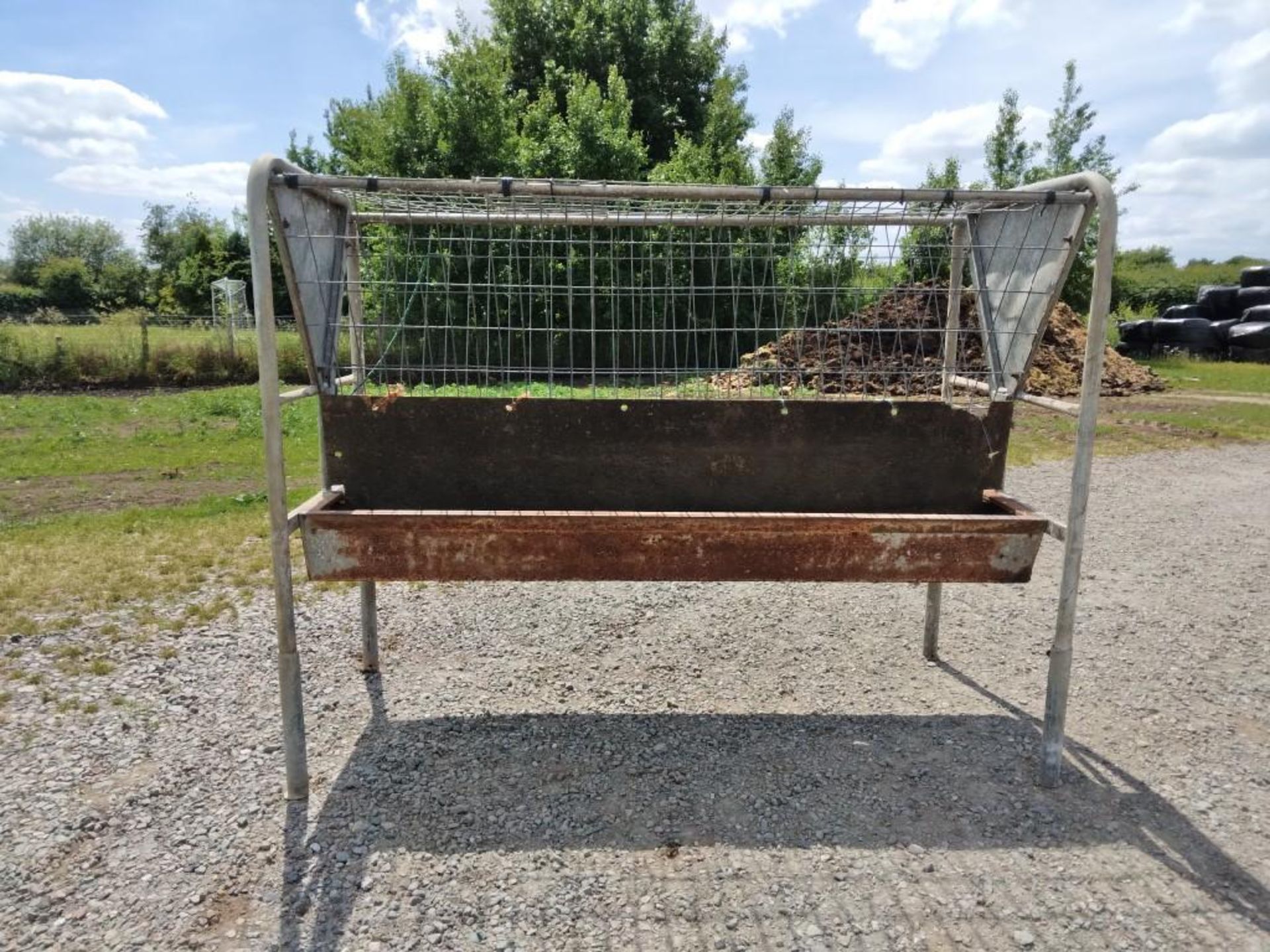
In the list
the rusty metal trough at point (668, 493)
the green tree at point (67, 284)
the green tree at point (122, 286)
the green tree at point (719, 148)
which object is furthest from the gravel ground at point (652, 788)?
the green tree at point (67, 284)

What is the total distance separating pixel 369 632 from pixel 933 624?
114 inches

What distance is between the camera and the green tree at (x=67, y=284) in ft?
156

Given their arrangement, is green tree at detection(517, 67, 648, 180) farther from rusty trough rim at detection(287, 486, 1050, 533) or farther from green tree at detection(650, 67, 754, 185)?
rusty trough rim at detection(287, 486, 1050, 533)

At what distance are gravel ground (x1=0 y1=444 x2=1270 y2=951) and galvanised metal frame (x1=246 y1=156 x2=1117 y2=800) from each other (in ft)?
1.09

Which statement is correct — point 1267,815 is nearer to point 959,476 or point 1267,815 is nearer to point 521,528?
point 959,476

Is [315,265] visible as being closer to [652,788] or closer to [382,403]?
[382,403]

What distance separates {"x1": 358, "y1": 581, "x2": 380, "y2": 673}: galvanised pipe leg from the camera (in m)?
3.81

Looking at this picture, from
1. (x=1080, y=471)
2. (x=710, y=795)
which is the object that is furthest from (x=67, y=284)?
(x=1080, y=471)

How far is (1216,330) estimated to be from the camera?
77.7 ft

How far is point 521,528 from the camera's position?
2.79 m

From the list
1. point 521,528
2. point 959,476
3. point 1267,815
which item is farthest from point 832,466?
point 1267,815

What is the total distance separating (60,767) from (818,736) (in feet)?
9.95

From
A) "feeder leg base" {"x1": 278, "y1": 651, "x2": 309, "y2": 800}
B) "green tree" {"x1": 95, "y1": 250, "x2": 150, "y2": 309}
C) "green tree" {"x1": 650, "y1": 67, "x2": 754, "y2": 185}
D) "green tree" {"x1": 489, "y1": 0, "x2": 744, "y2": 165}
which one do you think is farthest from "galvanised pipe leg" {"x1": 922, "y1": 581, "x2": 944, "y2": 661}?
"green tree" {"x1": 95, "y1": 250, "x2": 150, "y2": 309}

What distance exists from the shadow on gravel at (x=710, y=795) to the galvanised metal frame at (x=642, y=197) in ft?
0.83
